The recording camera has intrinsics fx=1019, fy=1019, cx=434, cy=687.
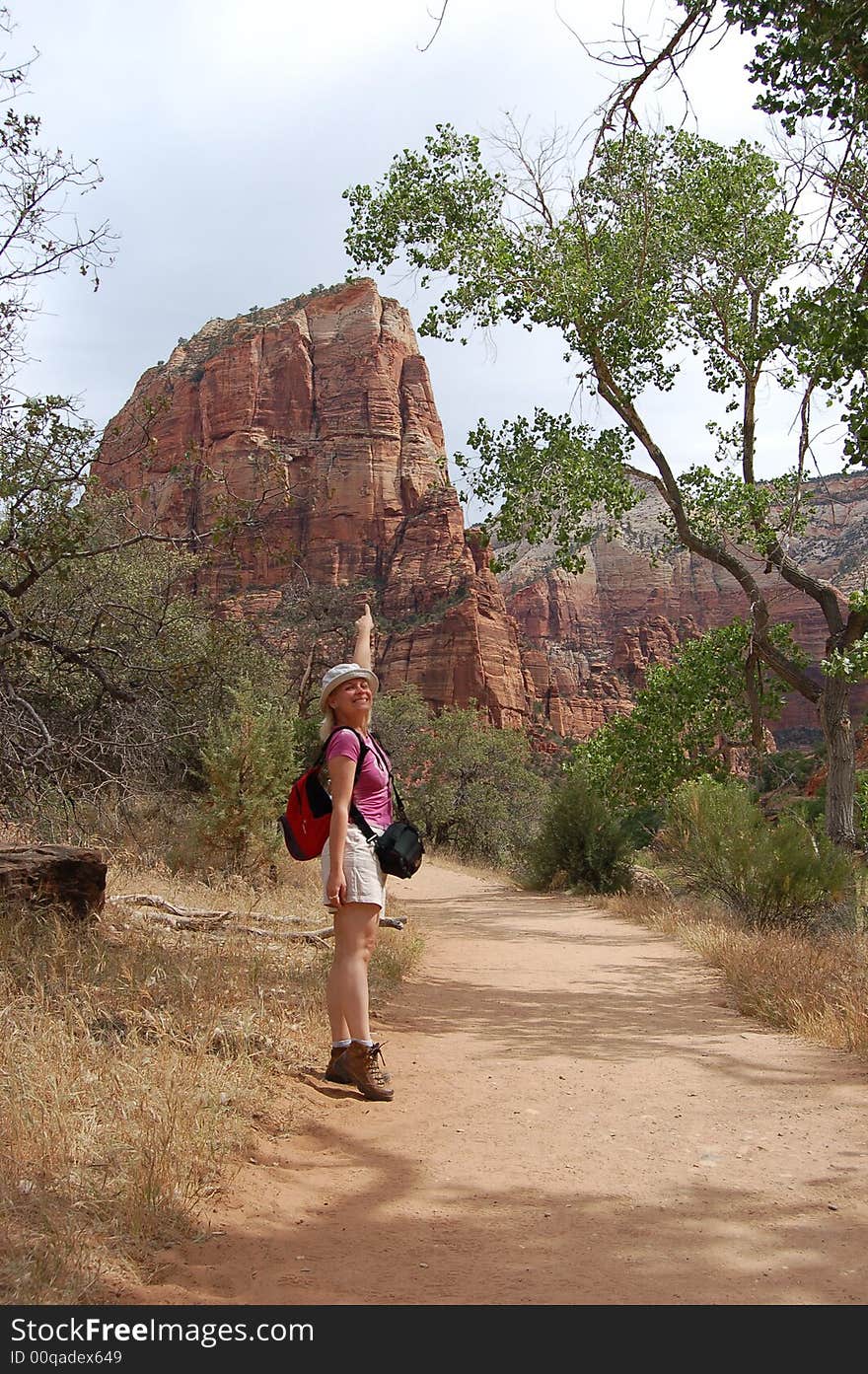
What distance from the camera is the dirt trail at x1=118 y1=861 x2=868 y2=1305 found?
8.80ft

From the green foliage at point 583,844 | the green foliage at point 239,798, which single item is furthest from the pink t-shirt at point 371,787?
the green foliage at point 583,844

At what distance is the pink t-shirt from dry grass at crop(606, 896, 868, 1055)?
2.83 meters

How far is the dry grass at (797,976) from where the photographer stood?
570cm

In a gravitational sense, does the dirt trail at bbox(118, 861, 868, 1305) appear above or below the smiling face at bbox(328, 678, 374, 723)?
below

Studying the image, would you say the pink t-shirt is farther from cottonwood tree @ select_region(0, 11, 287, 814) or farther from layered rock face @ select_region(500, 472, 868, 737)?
layered rock face @ select_region(500, 472, 868, 737)

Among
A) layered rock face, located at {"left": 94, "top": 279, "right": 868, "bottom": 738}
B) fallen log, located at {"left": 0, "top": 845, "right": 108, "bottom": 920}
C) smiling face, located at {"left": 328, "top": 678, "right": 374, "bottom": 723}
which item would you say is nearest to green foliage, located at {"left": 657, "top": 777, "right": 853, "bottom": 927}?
fallen log, located at {"left": 0, "top": 845, "right": 108, "bottom": 920}

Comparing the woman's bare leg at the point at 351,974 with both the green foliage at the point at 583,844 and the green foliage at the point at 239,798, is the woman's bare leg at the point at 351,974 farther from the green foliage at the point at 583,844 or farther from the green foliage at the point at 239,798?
the green foliage at the point at 583,844

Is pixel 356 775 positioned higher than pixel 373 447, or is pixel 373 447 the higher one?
pixel 373 447

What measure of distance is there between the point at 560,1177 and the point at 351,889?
1.53 m

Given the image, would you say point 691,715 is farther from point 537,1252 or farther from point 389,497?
point 389,497

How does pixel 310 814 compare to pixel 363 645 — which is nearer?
pixel 310 814

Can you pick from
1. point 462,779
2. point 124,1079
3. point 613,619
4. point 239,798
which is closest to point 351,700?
point 124,1079

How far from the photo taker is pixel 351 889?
4570mm
